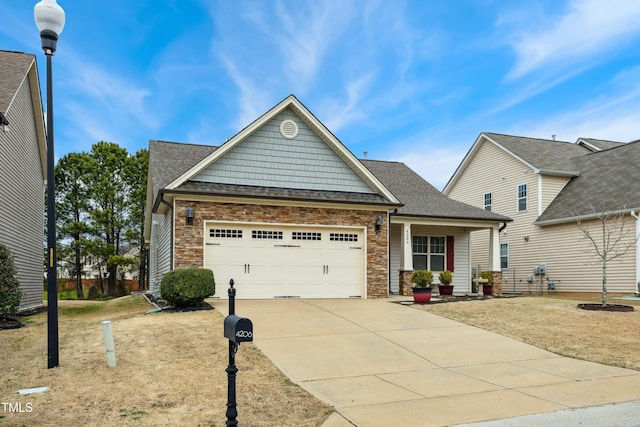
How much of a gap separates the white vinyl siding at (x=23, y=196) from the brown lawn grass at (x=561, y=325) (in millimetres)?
12355

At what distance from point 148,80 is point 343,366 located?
1269cm

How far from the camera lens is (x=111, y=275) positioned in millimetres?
34938

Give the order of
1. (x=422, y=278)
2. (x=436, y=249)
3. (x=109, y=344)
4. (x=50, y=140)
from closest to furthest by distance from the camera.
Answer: (x=109, y=344) < (x=50, y=140) < (x=422, y=278) < (x=436, y=249)

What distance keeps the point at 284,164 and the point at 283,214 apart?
5.52ft

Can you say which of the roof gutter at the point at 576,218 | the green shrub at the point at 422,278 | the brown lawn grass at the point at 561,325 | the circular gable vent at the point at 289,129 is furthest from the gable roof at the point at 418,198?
the circular gable vent at the point at 289,129

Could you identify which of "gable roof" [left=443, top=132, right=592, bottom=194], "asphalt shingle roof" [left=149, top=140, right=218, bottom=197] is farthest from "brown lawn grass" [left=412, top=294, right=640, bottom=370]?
"gable roof" [left=443, top=132, right=592, bottom=194]

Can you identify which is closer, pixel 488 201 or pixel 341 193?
pixel 341 193

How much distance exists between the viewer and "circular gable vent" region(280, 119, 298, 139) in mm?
16328

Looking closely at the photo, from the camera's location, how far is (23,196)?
58.3 ft

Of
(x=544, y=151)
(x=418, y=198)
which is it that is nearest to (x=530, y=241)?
(x=544, y=151)

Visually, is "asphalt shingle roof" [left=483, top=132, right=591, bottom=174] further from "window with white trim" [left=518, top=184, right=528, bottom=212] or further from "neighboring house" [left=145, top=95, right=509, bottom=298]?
"neighboring house" [left=145, top=95, right=509, bottom=298]

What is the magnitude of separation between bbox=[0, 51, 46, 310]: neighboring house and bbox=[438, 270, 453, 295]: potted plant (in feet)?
44.1

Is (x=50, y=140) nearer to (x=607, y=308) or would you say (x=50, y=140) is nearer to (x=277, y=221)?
(x=277, y=221)

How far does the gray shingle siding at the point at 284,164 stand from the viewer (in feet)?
51.8
